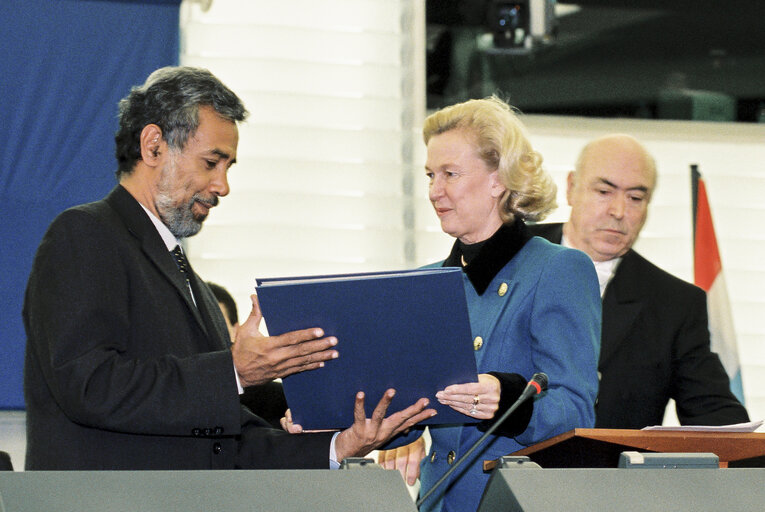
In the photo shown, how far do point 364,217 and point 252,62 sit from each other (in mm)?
815

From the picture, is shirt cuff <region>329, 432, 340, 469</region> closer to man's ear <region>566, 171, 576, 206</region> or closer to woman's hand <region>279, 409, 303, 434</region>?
woman's hand <region>279, 409, 303, 434</region>

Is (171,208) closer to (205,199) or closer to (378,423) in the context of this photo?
(205,199)

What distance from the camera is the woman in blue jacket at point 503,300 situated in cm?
233

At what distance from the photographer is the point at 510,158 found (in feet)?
8.74

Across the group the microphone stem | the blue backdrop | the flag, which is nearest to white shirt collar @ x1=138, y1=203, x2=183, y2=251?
the microphone stem

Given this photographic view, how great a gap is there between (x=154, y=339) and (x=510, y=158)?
0.92m

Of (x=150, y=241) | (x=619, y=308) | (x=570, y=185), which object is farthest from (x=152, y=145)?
(x=570, y=185)

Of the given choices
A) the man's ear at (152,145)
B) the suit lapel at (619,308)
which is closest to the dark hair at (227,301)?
the suit lapel at (619,308)

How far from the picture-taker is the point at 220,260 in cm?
470

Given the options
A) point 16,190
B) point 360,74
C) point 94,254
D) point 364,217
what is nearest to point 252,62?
point 360,74

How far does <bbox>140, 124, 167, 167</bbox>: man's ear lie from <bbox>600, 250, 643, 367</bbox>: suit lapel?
1.58m

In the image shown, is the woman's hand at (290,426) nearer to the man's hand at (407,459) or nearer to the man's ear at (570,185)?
the man's hand at (407,459)

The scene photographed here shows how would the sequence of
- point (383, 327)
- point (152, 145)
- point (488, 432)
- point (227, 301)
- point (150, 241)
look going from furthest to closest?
1. point (227, 301)
2. point (152, 145)
3. point (150, 241)
4. point (383, 327)
5. point (488, 432)

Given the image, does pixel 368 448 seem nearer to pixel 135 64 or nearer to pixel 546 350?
pixel 546 350
